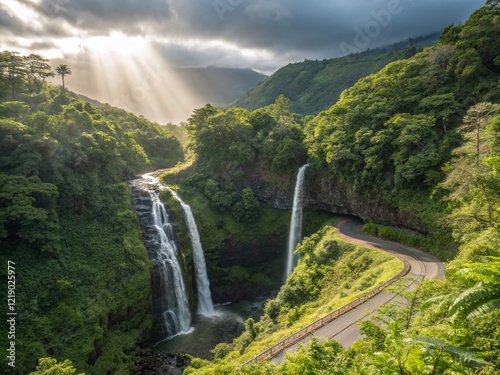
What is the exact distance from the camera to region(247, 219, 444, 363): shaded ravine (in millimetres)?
21022

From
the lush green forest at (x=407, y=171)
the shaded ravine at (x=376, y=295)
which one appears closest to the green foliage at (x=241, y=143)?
the lush green forest at (x=407, y=171)

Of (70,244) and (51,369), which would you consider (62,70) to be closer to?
(70,244)

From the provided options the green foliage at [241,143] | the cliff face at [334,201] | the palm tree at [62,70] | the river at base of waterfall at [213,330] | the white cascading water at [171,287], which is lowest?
the river at base of waterfall at [213,330]

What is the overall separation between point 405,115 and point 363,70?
124 meters

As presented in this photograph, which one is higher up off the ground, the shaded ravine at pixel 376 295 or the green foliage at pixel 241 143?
the green foliage at pixel 241 143

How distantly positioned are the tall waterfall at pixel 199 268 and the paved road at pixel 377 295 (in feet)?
65.0

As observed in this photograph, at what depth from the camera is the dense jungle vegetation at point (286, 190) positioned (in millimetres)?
24141

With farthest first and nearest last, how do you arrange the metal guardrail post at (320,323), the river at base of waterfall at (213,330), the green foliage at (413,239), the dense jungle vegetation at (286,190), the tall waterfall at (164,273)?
A: the tall waterfall at (164,273)
the river at base of waterfall at (213,330)
the green foliage at (413,239)
the dense jungle vegetation at (286,190)
the metal guardrail post at (320,323)

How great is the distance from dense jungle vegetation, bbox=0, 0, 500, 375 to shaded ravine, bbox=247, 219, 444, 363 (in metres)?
1.68

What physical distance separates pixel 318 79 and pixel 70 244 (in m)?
156

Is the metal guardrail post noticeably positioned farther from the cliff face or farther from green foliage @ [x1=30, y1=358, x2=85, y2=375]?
green foliage @ [x1=30, y1=358, x2=85, y2=375]

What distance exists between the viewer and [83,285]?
3003cm

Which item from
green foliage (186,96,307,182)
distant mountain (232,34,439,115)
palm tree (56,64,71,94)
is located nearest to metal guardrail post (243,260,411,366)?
green foliage (186,96,307,182)

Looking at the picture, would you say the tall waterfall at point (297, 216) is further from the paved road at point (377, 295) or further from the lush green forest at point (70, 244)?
the lush green forest at point (70, 244)
